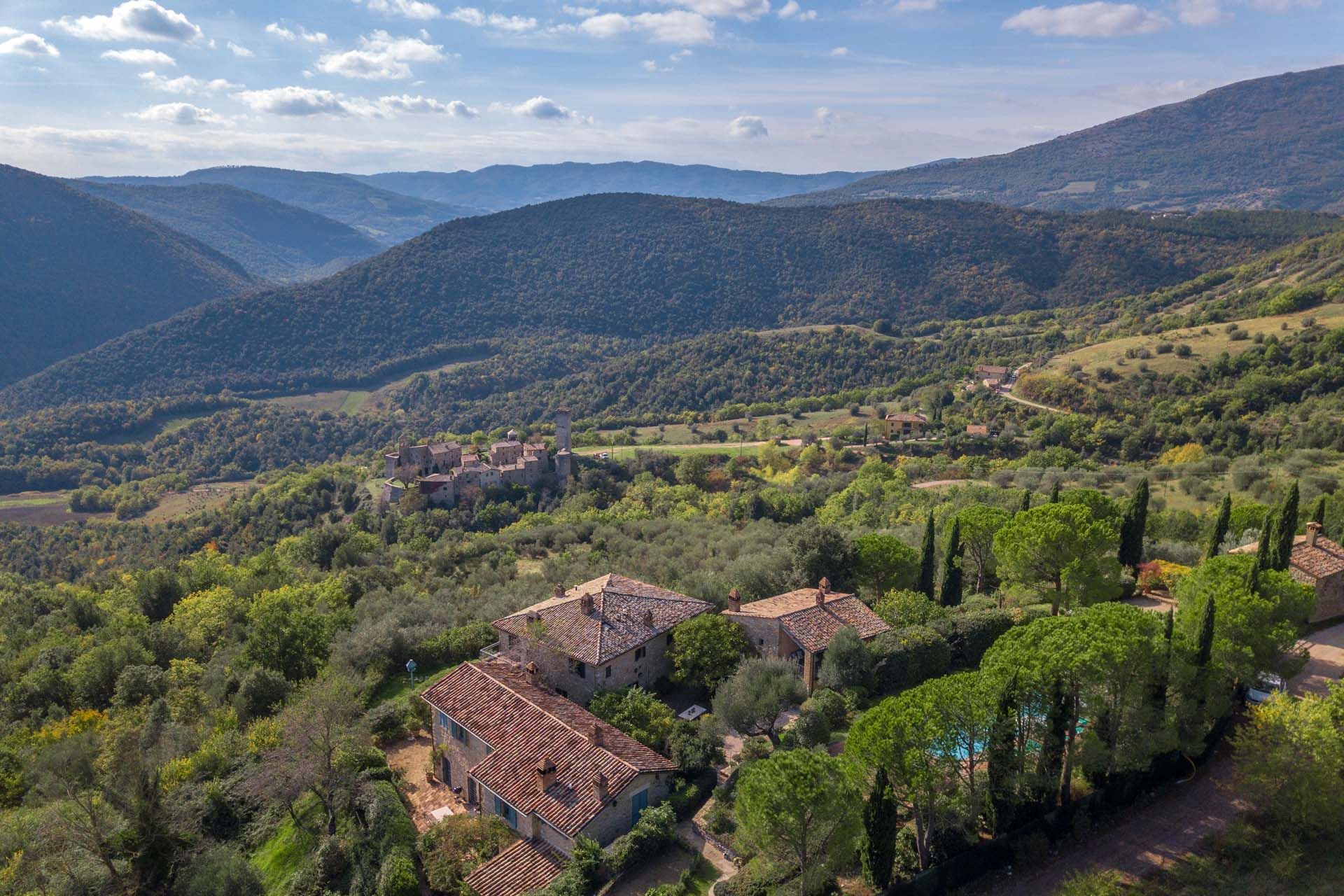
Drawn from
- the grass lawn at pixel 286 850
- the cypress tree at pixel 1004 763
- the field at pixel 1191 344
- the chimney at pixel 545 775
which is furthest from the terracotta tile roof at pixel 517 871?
the field at pixel 1191 344

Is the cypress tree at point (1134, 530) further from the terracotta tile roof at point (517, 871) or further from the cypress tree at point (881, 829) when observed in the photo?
the terracotta tile roof at point (517, 871)

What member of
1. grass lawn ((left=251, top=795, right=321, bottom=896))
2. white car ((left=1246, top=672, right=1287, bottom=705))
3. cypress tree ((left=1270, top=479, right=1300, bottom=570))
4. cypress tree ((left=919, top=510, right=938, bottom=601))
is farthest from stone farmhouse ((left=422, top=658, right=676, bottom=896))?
cypress tree ((left=1270, top=479, right=1300, bottom=570))

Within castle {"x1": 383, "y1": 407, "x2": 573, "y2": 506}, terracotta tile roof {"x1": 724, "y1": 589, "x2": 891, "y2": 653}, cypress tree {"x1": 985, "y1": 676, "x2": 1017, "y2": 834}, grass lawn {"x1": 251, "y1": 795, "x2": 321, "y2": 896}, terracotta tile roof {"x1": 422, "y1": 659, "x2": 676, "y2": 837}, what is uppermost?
cypress tree {"x1": 985, "y1": 676, "x2": 1017, "y2": 834}

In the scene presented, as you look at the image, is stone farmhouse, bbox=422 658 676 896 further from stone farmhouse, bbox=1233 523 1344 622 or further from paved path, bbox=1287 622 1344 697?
stone farmhouse, bbox=1233 523 1344 622

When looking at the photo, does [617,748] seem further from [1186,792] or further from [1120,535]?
[1120,535]

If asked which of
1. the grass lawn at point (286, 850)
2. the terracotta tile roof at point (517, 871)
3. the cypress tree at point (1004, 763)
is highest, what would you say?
the cypress tree at point (1004, 763)

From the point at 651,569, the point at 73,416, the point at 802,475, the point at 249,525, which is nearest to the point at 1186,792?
the point at 651,569
